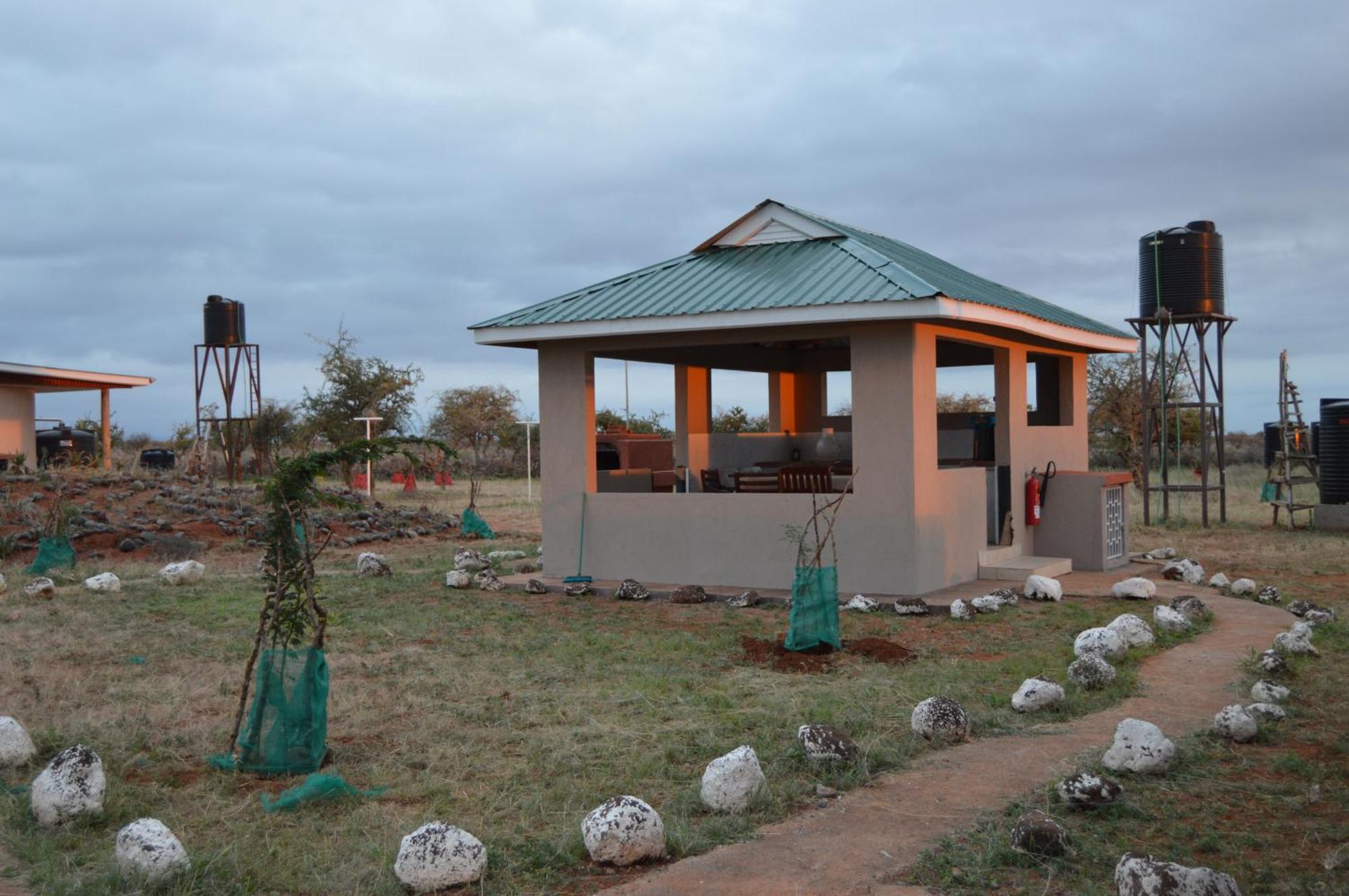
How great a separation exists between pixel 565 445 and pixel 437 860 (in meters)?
8.95

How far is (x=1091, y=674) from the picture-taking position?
766 cm

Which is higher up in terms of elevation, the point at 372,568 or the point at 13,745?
the point at 372,568

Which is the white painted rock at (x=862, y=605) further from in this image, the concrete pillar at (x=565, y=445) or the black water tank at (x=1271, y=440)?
the black water tank at (x=1271, y=440)

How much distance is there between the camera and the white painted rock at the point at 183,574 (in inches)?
538

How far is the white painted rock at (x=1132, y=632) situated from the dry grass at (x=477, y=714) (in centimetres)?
46

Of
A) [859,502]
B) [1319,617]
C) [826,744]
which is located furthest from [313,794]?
[1319,617]

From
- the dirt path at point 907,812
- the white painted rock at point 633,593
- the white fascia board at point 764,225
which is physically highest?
the white fascia board at point 764,225

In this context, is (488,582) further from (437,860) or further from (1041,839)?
(1041,839)

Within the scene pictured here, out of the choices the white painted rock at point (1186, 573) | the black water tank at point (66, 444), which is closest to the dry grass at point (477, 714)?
the white painted rock at point (1186, 573)

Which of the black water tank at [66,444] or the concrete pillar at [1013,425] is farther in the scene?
the black water tank at [66,444]

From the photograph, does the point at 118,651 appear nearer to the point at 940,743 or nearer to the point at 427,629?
the point at 427,629

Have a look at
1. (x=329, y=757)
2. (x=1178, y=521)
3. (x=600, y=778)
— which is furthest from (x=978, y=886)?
(x=1178, y=521)

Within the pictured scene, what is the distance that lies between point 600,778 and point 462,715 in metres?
1.63

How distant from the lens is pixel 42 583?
12492 millimetres
